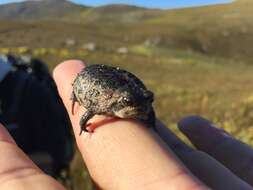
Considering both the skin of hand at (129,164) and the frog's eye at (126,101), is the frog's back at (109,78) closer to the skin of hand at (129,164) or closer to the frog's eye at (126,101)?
the frog's eye at (126,101)

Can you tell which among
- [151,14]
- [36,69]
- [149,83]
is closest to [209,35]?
[149,83]

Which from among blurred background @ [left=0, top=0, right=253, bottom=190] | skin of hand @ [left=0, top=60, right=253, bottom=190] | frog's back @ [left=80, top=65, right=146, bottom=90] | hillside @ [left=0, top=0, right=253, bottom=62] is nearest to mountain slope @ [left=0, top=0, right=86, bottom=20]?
blurred background @ [left=0, top=0, right=253, bottom=190]

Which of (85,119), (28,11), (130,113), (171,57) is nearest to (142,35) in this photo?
(171,57)

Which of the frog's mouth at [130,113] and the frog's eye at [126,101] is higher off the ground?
the frog's eye at [126,101]

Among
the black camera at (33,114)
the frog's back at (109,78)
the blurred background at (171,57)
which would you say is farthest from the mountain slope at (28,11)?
the frog's back at (109,78)

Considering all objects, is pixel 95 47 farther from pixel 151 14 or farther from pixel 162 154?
pixel 151 14

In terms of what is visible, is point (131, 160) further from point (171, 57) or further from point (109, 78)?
point (171, 57)
